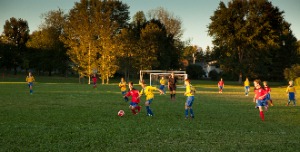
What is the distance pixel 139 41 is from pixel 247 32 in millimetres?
22537

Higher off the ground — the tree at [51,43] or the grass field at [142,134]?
the tree at [51,43]

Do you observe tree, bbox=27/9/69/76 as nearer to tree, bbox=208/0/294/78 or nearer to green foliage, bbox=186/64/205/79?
green foliage, bbox=186/64/205/79

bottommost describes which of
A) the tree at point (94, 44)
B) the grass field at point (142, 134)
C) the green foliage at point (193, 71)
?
the grass field at point (142, 134)

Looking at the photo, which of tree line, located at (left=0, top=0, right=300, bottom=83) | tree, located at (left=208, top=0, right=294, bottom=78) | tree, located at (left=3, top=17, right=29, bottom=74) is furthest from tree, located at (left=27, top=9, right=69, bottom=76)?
tree, located at (left=208, top=0, right=294, bottom=78)

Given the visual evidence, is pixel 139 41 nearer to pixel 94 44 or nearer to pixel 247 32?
pixel 94 44

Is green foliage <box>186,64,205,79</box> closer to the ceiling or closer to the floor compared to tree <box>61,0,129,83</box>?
closer to the floor

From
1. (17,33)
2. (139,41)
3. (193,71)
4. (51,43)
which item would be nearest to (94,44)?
(139,41)

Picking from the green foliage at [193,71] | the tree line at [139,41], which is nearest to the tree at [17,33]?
the tree line at [139,41]

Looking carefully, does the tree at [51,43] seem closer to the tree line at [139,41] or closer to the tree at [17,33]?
the tree line at [139,41]

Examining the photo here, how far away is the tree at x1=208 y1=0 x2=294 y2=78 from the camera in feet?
225

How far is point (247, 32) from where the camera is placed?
69.4 m

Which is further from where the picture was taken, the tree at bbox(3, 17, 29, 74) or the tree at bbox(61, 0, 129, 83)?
the tree at bbox(3, 17, 29, 74)

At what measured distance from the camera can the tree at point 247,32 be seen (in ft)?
225

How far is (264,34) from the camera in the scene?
228 ft
